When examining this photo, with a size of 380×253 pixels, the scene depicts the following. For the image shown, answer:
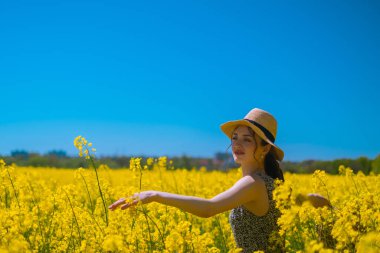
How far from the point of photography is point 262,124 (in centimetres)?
422

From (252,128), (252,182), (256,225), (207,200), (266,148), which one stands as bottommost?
(256,225)

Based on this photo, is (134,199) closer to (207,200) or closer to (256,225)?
(207,200)

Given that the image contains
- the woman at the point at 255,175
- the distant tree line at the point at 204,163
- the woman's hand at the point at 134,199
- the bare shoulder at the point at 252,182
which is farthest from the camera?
the distant tree line at the point at 204,163

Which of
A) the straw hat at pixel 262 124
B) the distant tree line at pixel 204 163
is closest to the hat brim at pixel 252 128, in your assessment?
the straw hat at pixel 262 124

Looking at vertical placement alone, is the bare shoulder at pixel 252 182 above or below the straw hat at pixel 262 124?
below

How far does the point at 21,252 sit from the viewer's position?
3.07 metres

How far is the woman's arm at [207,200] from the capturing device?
3391mm

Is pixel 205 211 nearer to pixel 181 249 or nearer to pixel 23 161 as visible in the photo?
pixel 181 249

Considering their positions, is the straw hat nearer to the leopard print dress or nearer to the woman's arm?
the leopard print dress

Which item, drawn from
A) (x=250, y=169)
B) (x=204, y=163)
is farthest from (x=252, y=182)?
(x=204, y=163)

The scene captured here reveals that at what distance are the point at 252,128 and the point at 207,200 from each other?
0.82 metres

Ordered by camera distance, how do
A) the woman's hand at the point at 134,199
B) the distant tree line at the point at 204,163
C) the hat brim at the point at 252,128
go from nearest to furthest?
the woman's hand at the point at 134,199 < the hat brim at the point at 252,128 < the distant tree line at the point at 204,163

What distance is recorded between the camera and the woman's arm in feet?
11.1

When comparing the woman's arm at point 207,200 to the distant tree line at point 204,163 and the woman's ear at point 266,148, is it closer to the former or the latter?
the woman's ear at point 266,148
